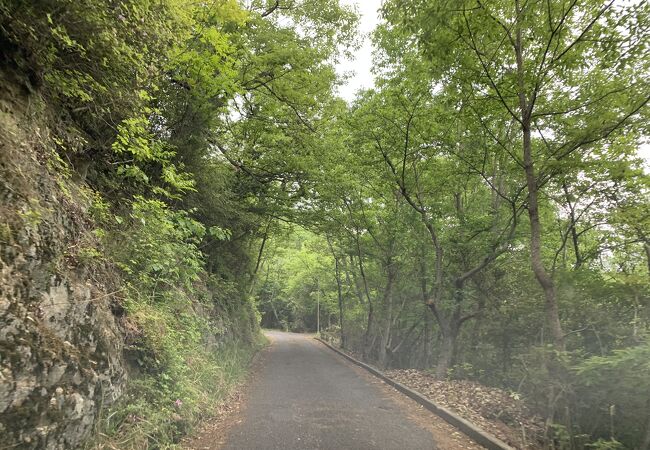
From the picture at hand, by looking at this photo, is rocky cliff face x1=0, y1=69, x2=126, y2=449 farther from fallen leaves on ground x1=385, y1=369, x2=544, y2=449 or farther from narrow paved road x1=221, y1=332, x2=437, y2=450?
fallen leaves on ground x1=385, y1=369, x2=544, y2=449

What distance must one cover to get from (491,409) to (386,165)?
7.05 meters

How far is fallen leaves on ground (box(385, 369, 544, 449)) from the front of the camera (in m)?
5.71

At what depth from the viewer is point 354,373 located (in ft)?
40.5

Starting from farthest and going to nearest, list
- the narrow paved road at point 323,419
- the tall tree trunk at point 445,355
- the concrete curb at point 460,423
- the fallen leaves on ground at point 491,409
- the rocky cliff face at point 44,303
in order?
the tall tree trunk at point 445,355
the fallen leaves on ground at point 491,409
the narrow paved road at point 323,419
the concrete curb at point 460,423
the rocky cliff face at point 44,303

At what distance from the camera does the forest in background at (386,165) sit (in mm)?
4590

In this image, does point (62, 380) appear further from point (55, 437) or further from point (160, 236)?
point (160, 236)

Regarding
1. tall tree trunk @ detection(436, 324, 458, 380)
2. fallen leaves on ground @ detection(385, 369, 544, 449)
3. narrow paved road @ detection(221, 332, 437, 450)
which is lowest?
narrow paved road @ detection(221, 332, 437, 450)

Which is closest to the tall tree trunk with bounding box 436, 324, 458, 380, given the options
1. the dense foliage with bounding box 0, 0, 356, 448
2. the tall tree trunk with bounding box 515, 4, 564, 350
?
the tall tree trunk with bounding box 515, 4, 564, 350

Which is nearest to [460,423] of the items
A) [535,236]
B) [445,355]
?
→ [535,236]

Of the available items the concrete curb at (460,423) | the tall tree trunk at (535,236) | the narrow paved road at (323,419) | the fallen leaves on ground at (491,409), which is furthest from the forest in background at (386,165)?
the narrow paved road at (323,419)

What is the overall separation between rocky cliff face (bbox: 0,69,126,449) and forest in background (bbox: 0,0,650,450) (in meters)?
0.21

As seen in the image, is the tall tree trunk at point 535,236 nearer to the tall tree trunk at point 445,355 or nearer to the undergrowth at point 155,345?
the tall tree trunk at point 445,355

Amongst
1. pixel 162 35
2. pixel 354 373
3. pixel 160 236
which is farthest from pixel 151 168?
pixel 354 373

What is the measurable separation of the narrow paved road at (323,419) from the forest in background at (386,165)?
107 cm
